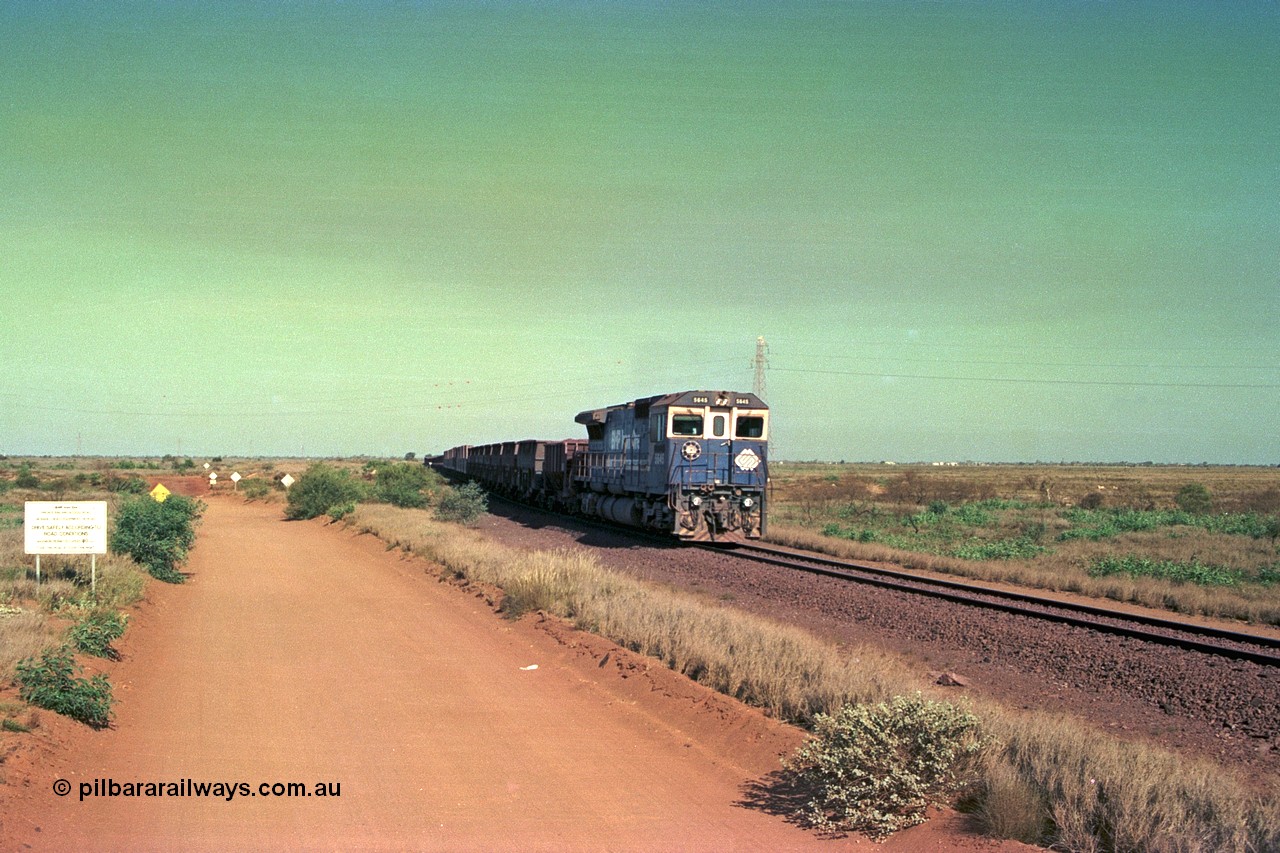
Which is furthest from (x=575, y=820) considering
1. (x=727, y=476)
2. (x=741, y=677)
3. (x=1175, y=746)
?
(x=727, y=476)

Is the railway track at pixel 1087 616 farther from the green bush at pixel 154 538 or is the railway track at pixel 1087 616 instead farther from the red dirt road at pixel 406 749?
the green bush at pixel 154 538

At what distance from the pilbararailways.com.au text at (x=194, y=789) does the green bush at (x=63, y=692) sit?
1.54 meters

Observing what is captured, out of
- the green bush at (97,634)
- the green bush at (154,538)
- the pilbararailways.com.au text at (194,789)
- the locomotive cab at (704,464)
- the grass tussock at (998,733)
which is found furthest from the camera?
the locomotive cab at (704,464)

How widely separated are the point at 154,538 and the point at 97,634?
10.0 metres

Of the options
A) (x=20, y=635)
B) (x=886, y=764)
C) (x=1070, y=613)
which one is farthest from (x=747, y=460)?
(x=886, y=764)

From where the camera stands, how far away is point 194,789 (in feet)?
23.7

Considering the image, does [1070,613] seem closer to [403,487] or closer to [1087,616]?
[1087,616]

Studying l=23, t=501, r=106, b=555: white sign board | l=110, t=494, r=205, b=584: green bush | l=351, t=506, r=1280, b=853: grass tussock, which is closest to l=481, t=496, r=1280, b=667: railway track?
l=351, t=506, r=1280, b=853: grass tussock

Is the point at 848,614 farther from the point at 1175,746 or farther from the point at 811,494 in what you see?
the point at 811,494

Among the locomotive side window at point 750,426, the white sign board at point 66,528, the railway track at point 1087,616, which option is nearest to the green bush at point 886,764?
the railway track at point 1087,616

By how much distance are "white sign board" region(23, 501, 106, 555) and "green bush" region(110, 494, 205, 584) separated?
15.5ft

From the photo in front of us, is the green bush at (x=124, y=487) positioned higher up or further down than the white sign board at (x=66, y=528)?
further down

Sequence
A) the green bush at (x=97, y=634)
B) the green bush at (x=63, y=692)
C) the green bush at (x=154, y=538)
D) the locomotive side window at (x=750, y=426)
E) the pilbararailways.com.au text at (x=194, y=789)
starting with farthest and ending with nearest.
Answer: the locomotive side window at (x=750, y=426), the green bush at (x=154, y=538), the green bush at (x=97, y=634), the green bush at (x=63, y=692), the pilbararailways.com.au text at (x=194, y=789)

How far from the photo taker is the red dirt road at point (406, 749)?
647cm
